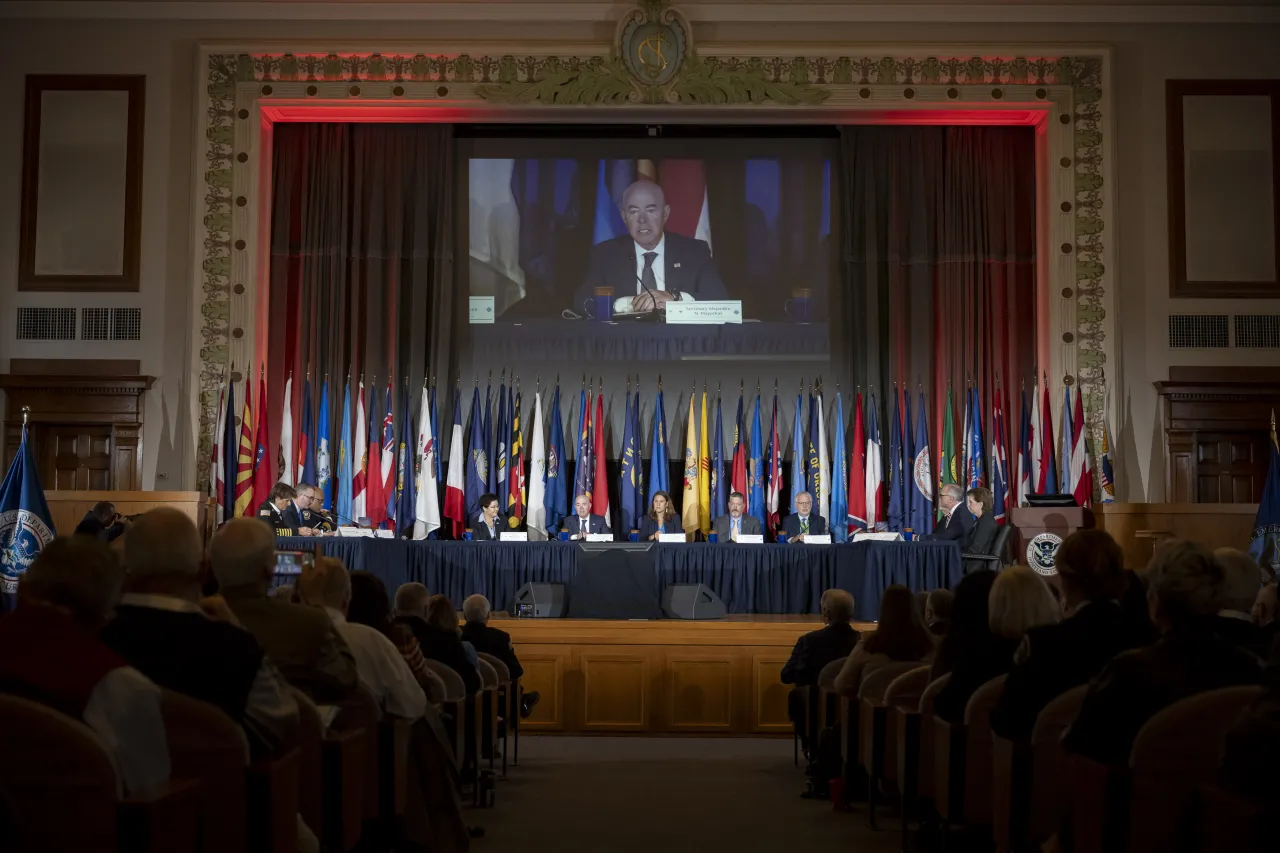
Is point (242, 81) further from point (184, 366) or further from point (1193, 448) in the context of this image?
point (1193, 448)

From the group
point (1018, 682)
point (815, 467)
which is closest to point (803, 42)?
point (815, 467)

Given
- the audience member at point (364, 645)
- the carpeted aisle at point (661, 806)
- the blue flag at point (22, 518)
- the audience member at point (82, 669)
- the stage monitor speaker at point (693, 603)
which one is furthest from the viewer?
the stage monitor speaker at point (693, 603)

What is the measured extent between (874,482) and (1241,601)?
10.1m

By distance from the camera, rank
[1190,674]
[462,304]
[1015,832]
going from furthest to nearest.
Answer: [462,304] < [1015,832] < [1190,674]

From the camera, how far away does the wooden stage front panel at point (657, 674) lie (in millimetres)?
9125

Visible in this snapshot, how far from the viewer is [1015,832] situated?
12.1ft

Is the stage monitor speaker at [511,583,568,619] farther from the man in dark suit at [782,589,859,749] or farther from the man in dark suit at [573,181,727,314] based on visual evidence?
the man in dark suit at [573,181,727,314]

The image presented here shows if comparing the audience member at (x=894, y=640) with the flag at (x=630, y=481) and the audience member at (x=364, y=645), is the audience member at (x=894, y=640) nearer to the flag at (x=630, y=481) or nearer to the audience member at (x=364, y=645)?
the audience member at (x=364, y=645)

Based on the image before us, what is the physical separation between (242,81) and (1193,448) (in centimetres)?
1020

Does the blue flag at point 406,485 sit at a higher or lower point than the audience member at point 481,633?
higher

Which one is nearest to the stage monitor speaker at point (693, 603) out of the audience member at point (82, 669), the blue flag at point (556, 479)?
the blue flag at point (556, 479)

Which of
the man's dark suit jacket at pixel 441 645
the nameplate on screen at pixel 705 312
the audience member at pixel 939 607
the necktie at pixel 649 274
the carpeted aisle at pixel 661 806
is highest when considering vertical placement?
the necktie at pixel 649 274

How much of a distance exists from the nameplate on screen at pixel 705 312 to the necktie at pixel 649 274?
28 cm

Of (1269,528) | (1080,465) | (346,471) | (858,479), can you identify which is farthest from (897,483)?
(346,471)
